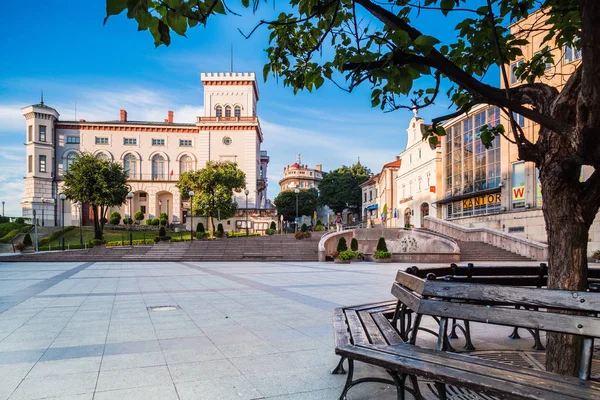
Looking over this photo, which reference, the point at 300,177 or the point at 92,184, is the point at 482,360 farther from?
the point at 300,177

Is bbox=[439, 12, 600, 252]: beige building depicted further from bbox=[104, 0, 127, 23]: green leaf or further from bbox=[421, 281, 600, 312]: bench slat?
bbox=[104, 0, 127, 23]: green leaf

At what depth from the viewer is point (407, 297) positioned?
13.9ft

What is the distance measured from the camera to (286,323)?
6.72 meters

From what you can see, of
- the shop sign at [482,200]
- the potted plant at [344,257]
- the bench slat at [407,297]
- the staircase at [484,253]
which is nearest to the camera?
the bench slat at [407,297]

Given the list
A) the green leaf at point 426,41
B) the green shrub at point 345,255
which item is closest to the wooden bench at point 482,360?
the green leaf at point 426,41

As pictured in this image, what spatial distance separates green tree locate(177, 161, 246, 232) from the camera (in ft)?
148

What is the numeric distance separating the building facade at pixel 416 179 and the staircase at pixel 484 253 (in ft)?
49.0

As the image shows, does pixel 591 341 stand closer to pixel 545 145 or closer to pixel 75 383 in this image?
pixel 545 145

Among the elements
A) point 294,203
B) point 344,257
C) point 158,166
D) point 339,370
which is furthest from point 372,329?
point 294,203

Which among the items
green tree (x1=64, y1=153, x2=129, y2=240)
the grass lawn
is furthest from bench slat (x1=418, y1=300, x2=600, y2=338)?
the grass lawn

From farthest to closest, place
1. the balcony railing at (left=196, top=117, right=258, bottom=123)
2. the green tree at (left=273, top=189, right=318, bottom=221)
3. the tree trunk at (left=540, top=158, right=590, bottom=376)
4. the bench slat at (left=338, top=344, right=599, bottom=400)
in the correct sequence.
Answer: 1. the green tree at (left=273, top=189, right=318, bottom=221)
2. the balcony railing at (left=196, top=117, right=258, bottom=123)
3. the tree trunk at (left=540, top=158, right=590, bottom=376)
4. the bench slat at (left=338, top=344, right=599, bottom=400)

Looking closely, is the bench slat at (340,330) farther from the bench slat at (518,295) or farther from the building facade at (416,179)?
the building facade at (416,179)

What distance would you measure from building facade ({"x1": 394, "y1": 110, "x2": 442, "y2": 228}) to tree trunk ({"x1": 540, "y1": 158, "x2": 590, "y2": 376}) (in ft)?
132

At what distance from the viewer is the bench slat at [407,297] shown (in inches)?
152
